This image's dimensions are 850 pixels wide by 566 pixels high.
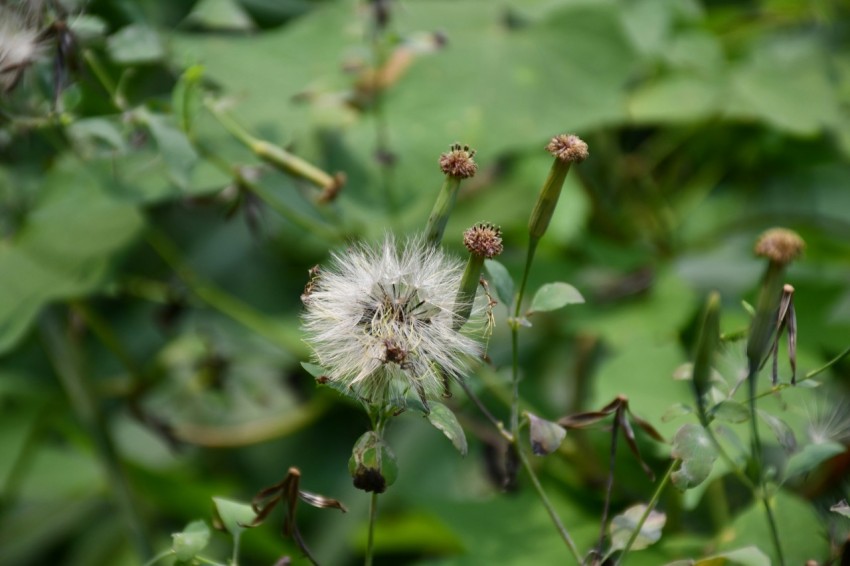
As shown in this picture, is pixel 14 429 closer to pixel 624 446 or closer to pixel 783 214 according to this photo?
pixel 624 446

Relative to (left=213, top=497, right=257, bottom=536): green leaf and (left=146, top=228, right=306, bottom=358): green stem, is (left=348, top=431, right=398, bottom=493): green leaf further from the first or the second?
(left=146, top=228, right=306, bottom=358): green stem

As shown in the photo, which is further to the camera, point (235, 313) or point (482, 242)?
point (235, 313)

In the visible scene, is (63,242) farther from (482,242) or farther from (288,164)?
(482,242)

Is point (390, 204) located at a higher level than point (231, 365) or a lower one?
higher

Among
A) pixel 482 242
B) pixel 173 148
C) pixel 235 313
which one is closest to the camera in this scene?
pixel 482 242

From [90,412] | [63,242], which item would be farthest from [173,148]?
[90,412]

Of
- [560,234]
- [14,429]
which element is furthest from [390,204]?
[14,429]
